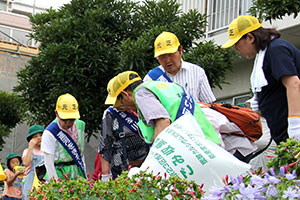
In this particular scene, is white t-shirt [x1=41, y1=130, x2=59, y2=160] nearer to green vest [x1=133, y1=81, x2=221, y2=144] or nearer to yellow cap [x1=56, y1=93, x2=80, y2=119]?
yellow cap [x1=56, y1=93, x2=80, y2=119]

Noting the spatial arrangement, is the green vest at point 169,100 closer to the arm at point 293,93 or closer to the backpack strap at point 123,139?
the arm at point 293,93

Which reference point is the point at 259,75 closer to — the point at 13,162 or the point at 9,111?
the point at 13,162

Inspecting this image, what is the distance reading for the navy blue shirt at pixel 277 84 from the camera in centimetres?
450

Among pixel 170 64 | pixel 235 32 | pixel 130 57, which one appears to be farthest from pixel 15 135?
pixel 235 32

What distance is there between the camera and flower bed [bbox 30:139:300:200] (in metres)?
2.15

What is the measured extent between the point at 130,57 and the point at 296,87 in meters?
6.83

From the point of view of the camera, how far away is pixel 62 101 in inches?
305

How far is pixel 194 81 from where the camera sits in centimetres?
629

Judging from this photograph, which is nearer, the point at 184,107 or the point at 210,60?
the point at 184,107

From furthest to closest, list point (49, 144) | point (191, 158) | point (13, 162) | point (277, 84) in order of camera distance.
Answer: point (13, 162) → point (49, 144) → point (277, 84) → point (191, 158)

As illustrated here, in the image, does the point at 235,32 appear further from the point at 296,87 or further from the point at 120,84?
the point at 120,84

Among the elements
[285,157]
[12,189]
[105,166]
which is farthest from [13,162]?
[285,157]

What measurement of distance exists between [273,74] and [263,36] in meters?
0.41

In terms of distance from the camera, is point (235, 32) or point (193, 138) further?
point (235, 32)
